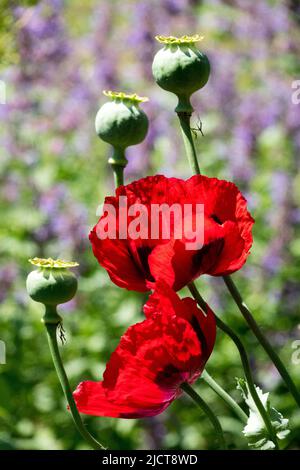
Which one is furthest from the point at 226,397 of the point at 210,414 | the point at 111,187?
the point at 111,187

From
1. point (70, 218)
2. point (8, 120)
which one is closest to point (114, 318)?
point (70, 218)

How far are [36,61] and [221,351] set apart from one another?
1075mm

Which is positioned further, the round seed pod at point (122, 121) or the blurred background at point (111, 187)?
the blurred background at point (111, 187)

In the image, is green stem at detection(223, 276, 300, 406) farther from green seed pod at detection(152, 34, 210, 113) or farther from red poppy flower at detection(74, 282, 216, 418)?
green seed pod at detection(152, 34, 210, 113)

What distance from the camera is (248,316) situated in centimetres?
52

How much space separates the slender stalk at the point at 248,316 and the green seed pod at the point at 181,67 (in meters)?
0.02

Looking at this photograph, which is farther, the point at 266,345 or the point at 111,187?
the point at 111,187

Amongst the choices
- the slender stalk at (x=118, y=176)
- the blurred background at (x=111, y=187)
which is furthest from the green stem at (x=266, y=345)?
the blurred background at (x=111, y=187)

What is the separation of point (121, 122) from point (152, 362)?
6.8 inches

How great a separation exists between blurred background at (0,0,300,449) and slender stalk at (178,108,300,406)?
1.06 metres

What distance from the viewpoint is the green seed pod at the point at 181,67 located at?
56 cm

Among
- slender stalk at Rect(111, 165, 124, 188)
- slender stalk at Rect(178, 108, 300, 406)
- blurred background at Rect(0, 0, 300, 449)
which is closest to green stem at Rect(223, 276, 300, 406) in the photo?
slender stalk at Rect(178, 108, 300, 406)

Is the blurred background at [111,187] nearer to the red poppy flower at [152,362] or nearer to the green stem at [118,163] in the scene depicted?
the green stem at [118,163]

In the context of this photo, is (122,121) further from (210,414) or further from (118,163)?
(210,414)
